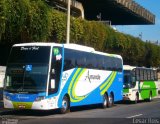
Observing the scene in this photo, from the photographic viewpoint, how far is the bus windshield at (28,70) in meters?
22.4

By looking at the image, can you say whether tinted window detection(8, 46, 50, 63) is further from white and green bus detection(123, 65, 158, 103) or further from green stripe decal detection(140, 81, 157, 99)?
green stripe decal detection(140, 81, 157, 99)

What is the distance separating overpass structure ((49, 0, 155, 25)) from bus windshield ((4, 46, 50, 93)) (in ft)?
78.2

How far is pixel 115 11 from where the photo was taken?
61.1m

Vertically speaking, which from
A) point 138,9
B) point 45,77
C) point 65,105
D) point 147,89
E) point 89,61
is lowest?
point 65,105

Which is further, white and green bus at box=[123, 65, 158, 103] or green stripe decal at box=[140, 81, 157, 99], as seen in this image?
green stripe decal at box=[140, 81, 157, 99]

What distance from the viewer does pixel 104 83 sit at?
2978cm

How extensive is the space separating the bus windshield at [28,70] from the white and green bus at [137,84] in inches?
537

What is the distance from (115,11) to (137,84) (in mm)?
25799

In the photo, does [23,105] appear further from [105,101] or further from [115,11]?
[115,11]

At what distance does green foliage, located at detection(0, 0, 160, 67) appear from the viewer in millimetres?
26297

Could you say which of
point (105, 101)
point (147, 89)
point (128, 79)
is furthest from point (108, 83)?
point (147, 89)

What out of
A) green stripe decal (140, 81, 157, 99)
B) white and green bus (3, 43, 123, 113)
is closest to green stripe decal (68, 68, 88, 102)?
white and green bus (3, 43, 123, 113)

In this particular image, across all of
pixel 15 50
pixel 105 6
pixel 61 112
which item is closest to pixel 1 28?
pixel 15 50

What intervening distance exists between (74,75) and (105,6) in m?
34.2
